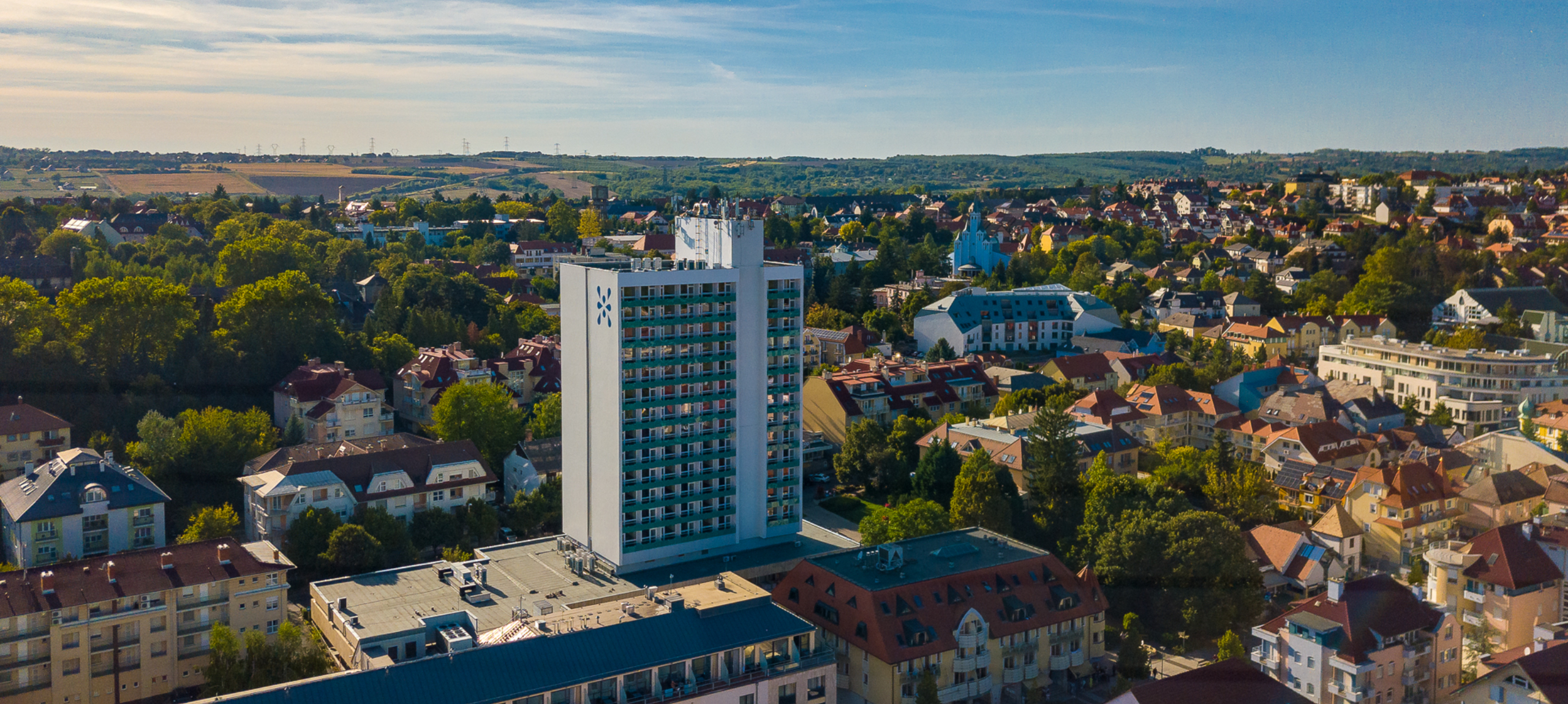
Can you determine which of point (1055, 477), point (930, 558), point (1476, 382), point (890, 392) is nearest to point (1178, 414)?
point (890, 392)

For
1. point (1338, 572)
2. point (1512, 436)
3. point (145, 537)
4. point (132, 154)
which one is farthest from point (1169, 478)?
point (132, 154)

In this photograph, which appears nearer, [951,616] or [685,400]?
[951,616]

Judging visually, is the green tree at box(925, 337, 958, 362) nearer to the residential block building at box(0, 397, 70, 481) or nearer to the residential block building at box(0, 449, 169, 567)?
the residential block building at box(0, 449, 169, 567)

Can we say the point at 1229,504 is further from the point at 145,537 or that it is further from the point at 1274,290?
the point at 1274,290

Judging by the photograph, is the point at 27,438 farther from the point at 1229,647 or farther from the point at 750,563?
the point at 1229,647

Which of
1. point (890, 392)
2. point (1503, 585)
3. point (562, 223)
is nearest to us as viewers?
point (1503, 585)

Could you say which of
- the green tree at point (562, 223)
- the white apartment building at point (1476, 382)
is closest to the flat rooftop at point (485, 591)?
the white apartment building at point (1476, 382)

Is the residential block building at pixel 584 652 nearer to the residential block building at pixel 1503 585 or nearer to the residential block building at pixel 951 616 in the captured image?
the residential block building at pixel 951 616

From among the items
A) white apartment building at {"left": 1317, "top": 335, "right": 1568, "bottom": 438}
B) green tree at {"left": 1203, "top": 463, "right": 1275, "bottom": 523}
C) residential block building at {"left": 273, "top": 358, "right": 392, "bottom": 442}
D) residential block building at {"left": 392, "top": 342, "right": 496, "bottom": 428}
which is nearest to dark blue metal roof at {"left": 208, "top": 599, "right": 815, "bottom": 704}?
green tree at {"left": 1203, "top": 463, "right": 1275, "bottom": 523}
